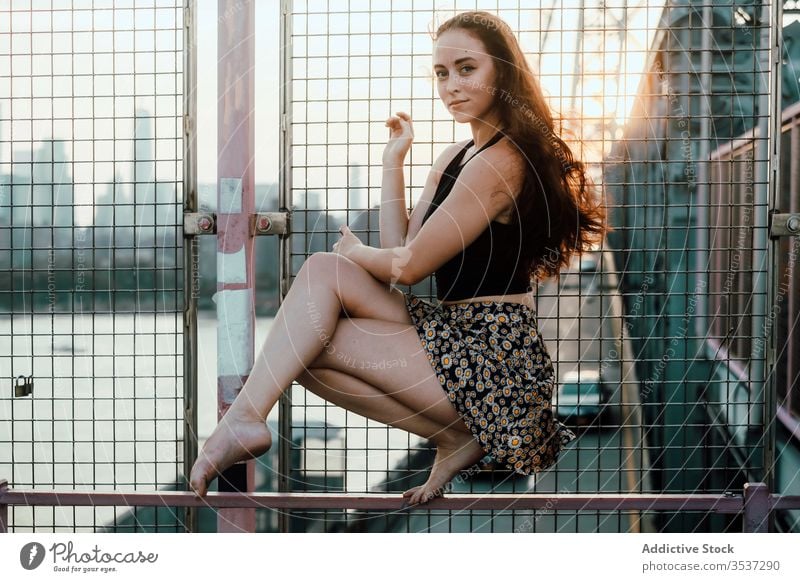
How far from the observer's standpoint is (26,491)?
2.08 meters

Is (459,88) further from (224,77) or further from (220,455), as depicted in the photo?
(220,455)

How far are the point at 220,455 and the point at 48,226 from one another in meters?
0.85

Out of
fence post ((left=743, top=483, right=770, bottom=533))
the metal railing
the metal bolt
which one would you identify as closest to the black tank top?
the metal railing

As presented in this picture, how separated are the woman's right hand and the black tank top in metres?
0.17

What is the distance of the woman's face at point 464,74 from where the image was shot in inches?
78.7

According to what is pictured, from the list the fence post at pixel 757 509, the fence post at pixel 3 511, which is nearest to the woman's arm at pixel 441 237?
the fence post at pixel 757 509

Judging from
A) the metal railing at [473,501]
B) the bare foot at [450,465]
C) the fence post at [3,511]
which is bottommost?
the fence post at [3,511]

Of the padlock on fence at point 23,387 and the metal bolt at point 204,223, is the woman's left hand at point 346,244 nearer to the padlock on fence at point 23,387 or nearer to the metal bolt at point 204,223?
the metal bolt at point 204,223

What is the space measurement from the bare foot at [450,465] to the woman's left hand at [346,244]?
50 cm

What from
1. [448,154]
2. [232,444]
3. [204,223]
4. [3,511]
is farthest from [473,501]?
[3,511]

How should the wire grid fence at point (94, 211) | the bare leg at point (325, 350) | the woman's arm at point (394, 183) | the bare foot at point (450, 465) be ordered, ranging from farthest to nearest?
the wire grid fence at point (94, 211)
the woman's arm at point (394, 183)
the bare foot at point (450, 465)
the bare leg at point (325, 350)

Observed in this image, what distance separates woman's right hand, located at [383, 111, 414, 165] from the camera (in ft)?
6.81

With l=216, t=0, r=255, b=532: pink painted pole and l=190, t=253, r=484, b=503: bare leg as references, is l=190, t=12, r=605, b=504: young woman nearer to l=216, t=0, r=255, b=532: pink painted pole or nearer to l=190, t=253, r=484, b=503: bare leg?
l=190, t=253, r=484, b=503: bare leg

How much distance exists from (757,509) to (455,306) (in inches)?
34.3
